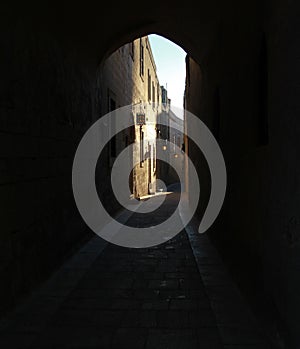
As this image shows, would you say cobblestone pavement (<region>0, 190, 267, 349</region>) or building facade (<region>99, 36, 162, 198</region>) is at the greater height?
building facade (<region>99, 36, 162, 198</region>)

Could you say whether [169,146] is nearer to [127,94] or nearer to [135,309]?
[127,94]

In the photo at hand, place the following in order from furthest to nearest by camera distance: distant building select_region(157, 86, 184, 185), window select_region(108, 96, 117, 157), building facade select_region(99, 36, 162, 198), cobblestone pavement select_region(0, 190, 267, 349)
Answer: distant building select_region(157, 86, 184, 185) → window select_region(108, 96, 117, 157) → building facade select_region(99, 36, 162, 198) → cobblestone pavement select_region(0, 190, 267, 349)

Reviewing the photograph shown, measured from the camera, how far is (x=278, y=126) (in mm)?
2596

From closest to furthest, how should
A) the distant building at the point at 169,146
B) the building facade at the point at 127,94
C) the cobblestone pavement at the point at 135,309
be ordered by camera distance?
the cobblestone pavement at the point at 135,309, the building facade at the point at 127,94, the distant building at the point at 169,146

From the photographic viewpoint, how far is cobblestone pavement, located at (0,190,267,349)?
2.95 meters

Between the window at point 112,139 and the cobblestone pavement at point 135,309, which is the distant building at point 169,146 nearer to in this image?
the window at point 112,139

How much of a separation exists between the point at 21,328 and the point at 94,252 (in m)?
2.82

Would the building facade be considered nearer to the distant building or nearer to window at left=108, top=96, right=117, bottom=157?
window at left=108, top=96, right=117, bottom=157

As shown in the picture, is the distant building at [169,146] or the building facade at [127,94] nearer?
the building facade at [127,94]

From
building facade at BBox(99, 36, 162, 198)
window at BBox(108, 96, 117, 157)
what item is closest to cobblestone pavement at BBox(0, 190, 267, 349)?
building facade at BBox(99, 36, 162, 198)

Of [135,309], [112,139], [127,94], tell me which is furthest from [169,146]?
[135,309]

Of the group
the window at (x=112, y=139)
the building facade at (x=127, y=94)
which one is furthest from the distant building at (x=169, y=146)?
the window at (x=112, y=139)

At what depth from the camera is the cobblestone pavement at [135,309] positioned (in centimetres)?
295

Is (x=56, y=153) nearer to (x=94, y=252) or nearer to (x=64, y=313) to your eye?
(x=94, y=252)
